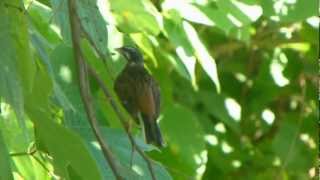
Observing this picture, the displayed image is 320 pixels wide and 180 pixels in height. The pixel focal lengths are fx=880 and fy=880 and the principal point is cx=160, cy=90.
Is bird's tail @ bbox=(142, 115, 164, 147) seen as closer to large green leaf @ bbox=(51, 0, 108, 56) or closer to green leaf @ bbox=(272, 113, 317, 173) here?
Result: large green leaf @ bbox=(51, 0, 108, 56)

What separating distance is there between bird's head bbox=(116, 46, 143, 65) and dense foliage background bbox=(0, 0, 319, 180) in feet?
0.10

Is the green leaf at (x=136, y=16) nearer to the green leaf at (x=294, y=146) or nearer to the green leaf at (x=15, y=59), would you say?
the green leaf at (x=15, y=59)

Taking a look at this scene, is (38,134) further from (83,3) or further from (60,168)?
(83,3)

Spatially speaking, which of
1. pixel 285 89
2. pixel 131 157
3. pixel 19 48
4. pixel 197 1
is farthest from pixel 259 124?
pixel 19 48

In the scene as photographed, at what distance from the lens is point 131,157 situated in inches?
50.6

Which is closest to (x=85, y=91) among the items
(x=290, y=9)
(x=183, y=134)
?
(x=290, y=9)

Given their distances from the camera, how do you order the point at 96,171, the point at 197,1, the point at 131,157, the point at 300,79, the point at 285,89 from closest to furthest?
the point at 96,171 → the point at 131,157 → the point at 197,1 → the point at 300,79 → the point at 285,89

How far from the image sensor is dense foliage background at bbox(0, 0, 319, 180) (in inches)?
46.0

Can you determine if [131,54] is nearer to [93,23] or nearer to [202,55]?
[202,55]

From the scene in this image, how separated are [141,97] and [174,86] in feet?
5.76

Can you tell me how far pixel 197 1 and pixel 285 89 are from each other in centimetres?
169

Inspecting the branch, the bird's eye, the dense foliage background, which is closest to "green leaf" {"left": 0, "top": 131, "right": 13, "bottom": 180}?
the dense foliage background

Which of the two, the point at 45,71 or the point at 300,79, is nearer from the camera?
the point at 45,71

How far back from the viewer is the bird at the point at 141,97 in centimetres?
132
